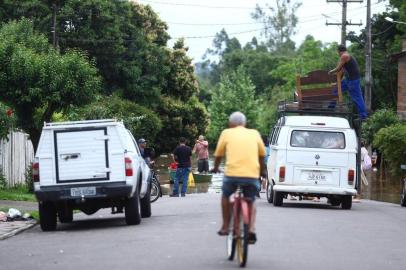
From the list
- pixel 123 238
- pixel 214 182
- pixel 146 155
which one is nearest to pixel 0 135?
pixel 146 155

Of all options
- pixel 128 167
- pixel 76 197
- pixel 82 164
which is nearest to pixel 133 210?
pixel 128 167

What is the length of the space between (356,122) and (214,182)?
18581mm

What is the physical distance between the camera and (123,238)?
49.5 feet

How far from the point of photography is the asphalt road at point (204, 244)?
Answer: 1206 cm

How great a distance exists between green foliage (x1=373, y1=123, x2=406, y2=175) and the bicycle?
26.5m

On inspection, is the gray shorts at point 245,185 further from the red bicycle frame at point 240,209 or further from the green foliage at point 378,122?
the green foliage at point 378,122

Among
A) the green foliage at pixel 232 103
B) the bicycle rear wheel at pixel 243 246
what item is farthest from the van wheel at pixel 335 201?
the green foliage at pixel 232 103

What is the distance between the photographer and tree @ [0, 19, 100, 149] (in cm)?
2634

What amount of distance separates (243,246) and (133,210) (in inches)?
251

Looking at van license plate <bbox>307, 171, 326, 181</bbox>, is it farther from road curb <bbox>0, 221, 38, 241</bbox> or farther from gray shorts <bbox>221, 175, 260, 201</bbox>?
gray shorts <bbox>221, 175, 260, 201</bbox>

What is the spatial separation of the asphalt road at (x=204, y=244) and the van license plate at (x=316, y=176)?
1741mm

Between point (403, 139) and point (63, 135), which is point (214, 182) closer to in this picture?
point (403, 139)

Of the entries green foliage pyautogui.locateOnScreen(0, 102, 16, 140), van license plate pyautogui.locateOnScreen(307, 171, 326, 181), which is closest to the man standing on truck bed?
van license plate pyautogui.locateOnScreen(307, 171, 326, 181)

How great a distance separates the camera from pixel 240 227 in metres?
11.9
